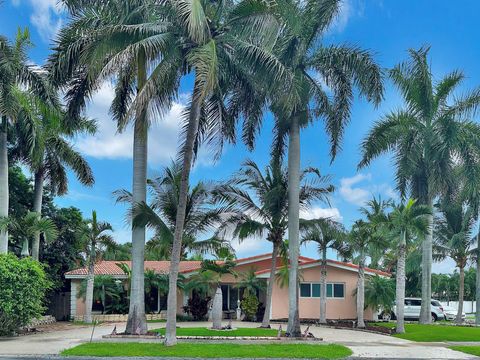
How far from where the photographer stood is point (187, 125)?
18.6 meters

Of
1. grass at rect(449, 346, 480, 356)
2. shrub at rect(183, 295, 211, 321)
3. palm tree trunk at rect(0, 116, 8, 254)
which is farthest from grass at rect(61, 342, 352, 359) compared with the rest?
shrub at rect(183, 295, 211, 321)

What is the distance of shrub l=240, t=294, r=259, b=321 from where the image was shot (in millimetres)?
29203

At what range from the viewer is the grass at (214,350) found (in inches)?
583

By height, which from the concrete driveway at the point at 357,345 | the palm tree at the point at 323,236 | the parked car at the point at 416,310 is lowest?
the parked car at the point at 416,310

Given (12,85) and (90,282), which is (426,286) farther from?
(12,85)

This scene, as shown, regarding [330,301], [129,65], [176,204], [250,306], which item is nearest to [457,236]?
[330,301]

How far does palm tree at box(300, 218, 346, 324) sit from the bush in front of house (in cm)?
1049

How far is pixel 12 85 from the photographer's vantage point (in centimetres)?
2078

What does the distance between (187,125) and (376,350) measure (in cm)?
931

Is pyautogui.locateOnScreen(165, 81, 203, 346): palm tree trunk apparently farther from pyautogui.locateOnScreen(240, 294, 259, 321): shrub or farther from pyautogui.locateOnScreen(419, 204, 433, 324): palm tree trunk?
pyautogui.locateOnScreen(419, 204, 433, 324): palm tree trunk

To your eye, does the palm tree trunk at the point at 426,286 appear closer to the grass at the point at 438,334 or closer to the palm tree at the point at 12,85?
the grass at the point at 438,334

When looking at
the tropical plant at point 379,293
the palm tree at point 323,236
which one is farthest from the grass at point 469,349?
the tropical plant at point 379,293

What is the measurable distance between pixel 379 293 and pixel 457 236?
649 centimetres

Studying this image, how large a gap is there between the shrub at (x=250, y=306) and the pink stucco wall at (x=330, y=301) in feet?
6.83
